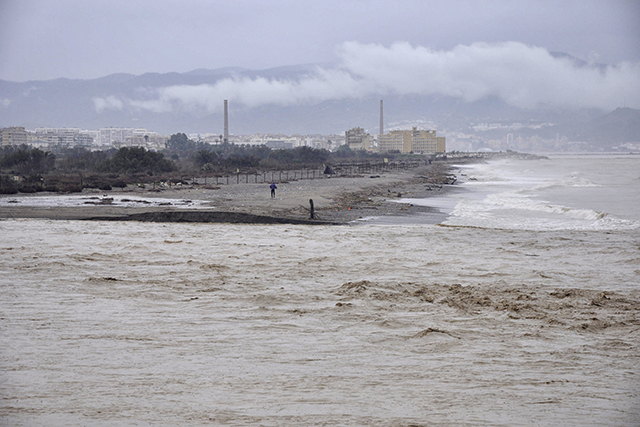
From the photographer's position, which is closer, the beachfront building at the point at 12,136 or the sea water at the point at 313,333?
the sea water at the point at 313,333

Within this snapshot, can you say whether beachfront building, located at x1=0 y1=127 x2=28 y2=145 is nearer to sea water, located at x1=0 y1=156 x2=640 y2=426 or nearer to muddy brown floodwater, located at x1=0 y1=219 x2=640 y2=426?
sea water, located at x1=0 y1=156 x2=640 y2=426

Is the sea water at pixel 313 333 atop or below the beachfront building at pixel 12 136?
below

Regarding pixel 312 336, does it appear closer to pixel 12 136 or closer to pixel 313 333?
pixel 313 333

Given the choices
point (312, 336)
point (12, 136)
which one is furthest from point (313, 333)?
point (12, 136)

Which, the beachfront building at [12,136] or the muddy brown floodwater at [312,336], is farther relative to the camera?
the beachfront building at [12,136]

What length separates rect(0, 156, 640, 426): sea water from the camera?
191 inches

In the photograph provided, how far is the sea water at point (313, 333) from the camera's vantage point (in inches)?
191

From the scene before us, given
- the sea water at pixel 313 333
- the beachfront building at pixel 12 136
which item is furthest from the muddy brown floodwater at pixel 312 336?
the beachfront building at pixel 12 136

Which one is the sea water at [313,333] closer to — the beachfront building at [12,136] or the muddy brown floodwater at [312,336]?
the muddy brown floodwater at [312,336]

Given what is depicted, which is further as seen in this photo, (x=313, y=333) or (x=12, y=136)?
(x=12, y=136)

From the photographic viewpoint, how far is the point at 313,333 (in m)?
7.05

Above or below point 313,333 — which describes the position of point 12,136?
above

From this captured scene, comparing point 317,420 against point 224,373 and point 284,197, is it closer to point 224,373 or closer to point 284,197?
point 224,373

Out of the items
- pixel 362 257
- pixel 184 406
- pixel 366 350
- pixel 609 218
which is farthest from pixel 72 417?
pixel 609 218
